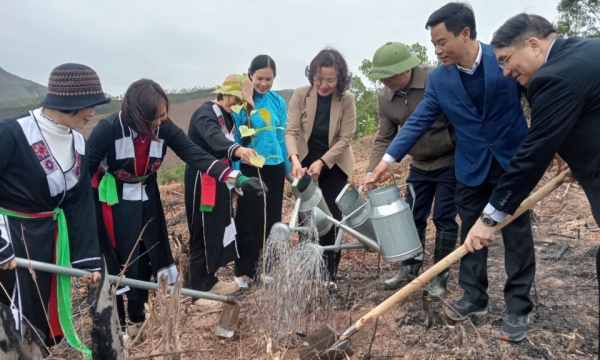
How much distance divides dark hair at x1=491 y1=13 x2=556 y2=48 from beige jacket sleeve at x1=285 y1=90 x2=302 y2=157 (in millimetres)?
1965

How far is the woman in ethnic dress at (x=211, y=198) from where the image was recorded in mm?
3406

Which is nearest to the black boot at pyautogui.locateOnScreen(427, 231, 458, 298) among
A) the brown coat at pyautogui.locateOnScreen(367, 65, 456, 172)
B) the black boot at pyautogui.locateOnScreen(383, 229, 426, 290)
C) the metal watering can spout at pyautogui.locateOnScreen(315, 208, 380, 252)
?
the black boot at pyautogui.locateOnScreen(383, 229, 426, 290)

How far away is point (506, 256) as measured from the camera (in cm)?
284

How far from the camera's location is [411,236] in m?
2.91

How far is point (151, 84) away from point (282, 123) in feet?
5.05

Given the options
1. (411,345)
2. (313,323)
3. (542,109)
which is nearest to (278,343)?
(313,323)

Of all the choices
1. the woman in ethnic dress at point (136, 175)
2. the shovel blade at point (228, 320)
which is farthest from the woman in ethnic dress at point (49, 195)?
the shovel blade at point (228, 320)

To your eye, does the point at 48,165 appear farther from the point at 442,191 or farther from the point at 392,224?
the point at 442,191

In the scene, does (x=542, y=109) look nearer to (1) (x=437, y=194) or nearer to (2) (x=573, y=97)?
(2) (x=573, y=97)

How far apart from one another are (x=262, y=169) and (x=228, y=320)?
1.35 metres

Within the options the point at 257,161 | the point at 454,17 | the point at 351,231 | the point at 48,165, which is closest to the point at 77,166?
the point at 48,165

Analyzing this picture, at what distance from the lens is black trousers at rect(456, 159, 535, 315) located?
2768 mm

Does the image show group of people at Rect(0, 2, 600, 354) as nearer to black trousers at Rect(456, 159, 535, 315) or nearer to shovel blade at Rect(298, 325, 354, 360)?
black trousers at Rect(456, 159, 535, 315)

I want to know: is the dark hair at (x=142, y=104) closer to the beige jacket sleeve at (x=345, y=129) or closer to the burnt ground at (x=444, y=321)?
the burnt ground at (x=444, y=321)
